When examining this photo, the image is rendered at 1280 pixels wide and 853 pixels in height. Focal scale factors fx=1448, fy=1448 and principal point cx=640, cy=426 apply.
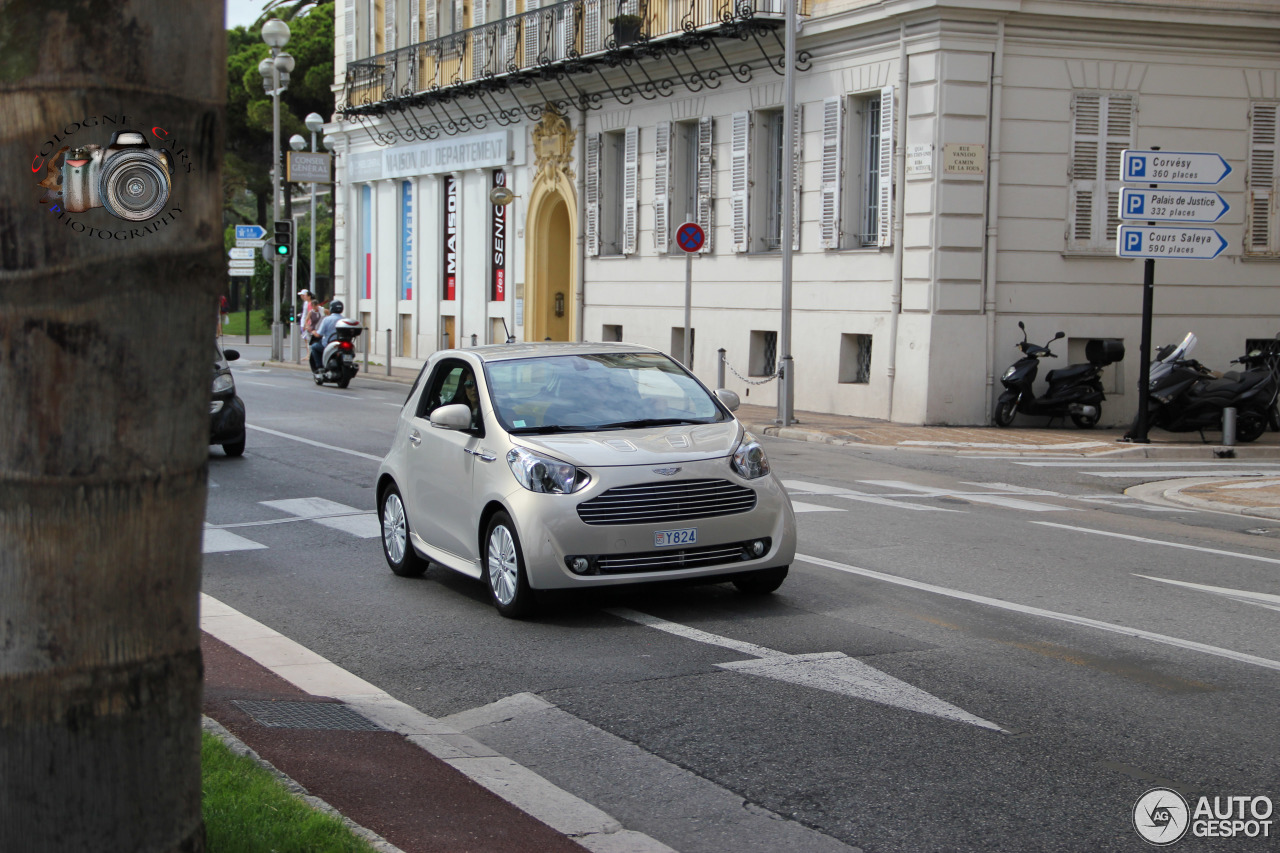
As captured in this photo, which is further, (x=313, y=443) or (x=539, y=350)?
(x=313, y=443)

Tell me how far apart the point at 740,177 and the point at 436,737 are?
21.8m

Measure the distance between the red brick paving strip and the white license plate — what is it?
2.47 metres

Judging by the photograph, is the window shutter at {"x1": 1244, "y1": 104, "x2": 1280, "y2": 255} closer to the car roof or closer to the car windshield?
the car roof

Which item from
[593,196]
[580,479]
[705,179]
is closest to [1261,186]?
[705,179]

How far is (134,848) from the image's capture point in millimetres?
2871

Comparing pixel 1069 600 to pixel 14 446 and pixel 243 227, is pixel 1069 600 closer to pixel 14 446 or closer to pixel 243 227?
pixel 14 446

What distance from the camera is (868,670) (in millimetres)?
6848

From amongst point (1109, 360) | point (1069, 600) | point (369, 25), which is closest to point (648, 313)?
point (1109, 360)

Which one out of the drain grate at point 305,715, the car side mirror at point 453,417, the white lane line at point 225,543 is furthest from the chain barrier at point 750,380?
the drain grate at point 305,715

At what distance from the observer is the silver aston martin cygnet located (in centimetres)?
798

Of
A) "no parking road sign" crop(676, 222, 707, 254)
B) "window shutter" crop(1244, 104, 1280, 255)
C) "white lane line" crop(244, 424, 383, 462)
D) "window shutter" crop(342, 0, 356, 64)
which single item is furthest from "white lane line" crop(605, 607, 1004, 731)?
"window shutter" crop(342, 0, 356, 64)

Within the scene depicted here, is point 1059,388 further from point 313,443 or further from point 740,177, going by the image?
point 313,443

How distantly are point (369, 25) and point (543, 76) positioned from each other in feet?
43.5

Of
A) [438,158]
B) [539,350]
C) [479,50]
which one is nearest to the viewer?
[539,350]
